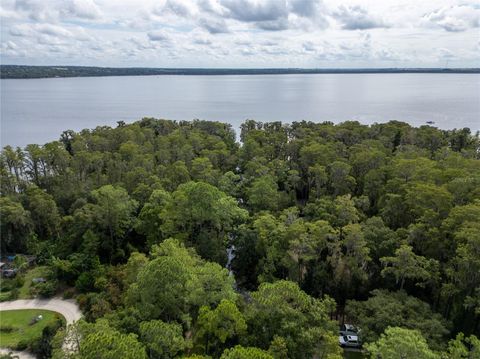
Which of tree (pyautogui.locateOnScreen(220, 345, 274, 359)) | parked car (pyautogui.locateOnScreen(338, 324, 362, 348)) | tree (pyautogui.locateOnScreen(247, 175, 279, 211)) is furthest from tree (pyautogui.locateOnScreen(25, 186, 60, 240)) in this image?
parked car (pyautogui.locateOnScreen(338, 324, 362, 348))

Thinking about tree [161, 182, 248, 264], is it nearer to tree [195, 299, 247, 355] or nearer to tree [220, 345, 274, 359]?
tree [195, 299, 247, 355]

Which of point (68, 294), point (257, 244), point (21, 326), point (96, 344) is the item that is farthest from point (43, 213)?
point (96, 344)

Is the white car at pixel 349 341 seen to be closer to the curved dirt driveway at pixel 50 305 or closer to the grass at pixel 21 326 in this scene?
the curved dirt driveway at pixel 50 305

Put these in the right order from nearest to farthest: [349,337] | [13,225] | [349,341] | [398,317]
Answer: [398,317], [349,341], [349,337], [13,225]

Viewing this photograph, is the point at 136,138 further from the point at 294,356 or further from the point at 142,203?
the point at 294,356

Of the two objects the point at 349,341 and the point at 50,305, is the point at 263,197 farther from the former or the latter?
the point at 50,305

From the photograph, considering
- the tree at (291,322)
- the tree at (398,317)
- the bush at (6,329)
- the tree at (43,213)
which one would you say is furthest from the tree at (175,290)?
the tree at (43,213)
